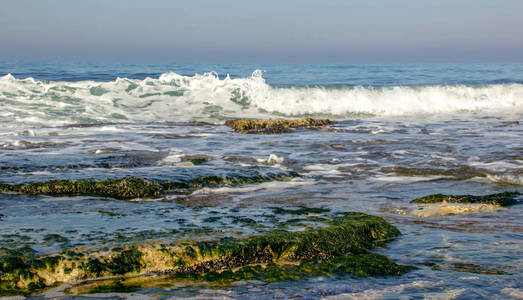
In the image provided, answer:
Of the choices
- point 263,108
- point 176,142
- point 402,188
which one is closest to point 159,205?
point 402,188

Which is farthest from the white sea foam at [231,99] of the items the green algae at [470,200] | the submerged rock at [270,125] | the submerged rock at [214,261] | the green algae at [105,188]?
the submerged rock at [214,261]

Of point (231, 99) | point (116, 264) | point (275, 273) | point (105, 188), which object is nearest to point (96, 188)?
point (105, 188)

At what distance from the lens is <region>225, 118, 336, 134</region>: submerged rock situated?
10353mm

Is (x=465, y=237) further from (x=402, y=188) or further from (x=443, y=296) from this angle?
(x=402, y=188)

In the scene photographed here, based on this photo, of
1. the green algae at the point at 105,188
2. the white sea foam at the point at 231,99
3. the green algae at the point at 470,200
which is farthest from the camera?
the white sea foam at the point at 231,99

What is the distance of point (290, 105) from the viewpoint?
57.4 ft

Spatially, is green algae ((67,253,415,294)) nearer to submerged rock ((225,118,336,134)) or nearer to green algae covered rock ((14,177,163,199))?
green algae covered rock ((14,177,163,199))

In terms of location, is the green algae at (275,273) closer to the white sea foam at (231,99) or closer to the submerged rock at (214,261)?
the submerged rock at (214,261)

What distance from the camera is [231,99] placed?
17.6 meters

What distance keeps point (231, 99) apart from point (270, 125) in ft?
23.0

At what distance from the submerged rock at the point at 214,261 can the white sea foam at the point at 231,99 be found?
11765mm

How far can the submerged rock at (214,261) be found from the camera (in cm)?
232

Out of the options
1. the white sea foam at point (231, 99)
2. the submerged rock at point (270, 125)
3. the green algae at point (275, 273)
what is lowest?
the green algae at point (275, 273)

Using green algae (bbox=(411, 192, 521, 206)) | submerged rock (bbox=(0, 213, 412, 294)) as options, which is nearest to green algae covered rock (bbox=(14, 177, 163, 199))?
submerged rock (bbox=(0, 213, 412, 294))
